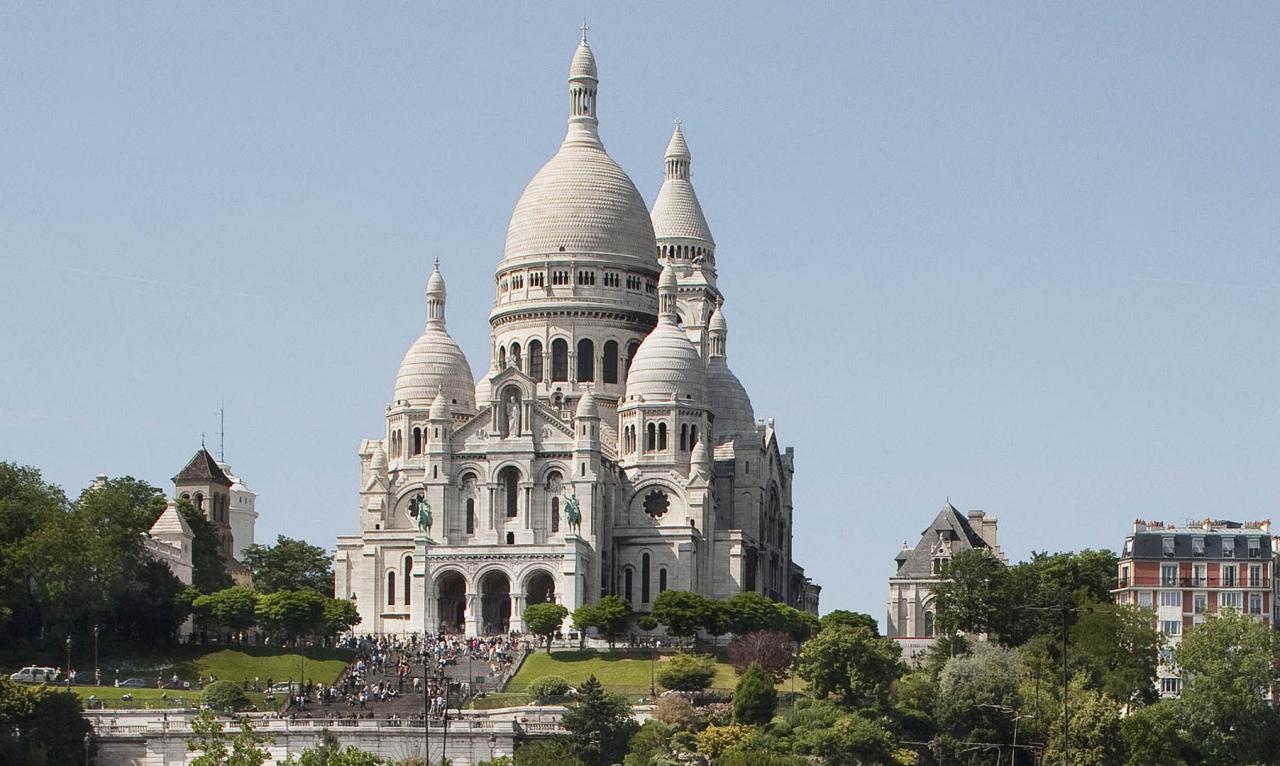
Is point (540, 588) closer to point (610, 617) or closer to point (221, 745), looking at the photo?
point (610, 617)

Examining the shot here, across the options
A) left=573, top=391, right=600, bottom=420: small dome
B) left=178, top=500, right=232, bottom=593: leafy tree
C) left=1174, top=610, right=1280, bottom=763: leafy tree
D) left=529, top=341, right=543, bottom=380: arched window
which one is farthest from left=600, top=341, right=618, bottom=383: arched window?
left=1174, top=610, right=1280, bottom=763: leafy tree

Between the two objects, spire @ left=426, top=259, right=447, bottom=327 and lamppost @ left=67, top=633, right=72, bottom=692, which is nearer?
lamppost @ left=67, top=633, right=72, bottom=692

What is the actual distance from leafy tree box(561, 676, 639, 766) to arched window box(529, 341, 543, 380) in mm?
47999

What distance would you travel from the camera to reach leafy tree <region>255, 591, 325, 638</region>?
140 meters

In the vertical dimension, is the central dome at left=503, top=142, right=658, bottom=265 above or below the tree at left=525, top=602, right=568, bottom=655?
above

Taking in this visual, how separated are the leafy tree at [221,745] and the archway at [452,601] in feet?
120

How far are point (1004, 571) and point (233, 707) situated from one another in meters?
37.2

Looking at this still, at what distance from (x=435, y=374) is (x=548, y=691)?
40.8 meters

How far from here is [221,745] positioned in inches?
4107

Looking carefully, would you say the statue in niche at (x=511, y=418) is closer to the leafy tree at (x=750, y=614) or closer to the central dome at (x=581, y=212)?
the central dome at (x=581, y=212)

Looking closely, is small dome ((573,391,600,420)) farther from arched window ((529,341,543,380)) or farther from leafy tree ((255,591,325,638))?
leafy tree ((255,591,325,638))

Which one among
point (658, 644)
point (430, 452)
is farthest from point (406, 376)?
point (658, 644)

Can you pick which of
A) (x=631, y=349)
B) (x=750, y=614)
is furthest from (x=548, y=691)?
(x=631, y=349)

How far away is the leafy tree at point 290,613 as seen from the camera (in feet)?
460
